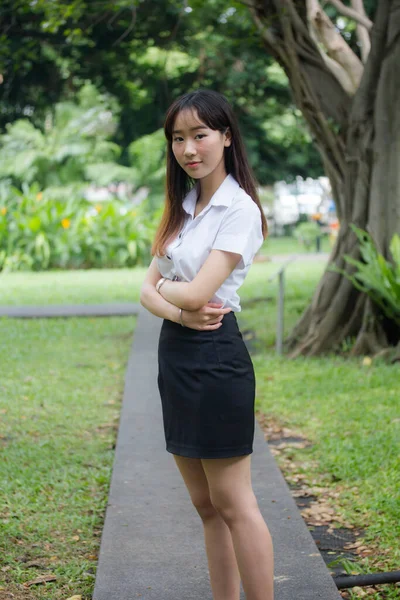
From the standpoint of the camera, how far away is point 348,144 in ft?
25.7

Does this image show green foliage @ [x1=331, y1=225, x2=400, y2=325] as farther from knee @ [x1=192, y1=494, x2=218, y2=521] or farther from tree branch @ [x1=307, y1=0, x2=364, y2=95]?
knee @ [x1=192, y1=494, x2=218, y2=521]

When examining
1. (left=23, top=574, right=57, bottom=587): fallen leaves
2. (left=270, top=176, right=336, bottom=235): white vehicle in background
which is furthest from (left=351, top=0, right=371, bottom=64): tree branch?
(left=270, top=176, right=336, bottom=235): white vehicle in background

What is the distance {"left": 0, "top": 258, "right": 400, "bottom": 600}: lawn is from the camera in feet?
12.3

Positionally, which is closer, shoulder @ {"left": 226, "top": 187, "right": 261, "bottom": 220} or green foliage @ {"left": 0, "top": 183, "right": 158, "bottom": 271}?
shoulder @ {"left": 226, "top": 187, "right": 261, "bottom": 220}

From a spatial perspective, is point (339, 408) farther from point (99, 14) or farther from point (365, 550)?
point (99, 14)

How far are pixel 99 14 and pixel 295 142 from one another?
10.8 metres

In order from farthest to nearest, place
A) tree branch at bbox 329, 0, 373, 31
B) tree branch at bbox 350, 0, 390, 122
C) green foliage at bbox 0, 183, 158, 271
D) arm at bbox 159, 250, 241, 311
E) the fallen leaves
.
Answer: green foliage at bbox 0, 183, 158, 271 → tree branch at bbox 329, 0, 373, 31 → tree branch at bbox 350, 0, 390, 122 → the fallen leaves → arm at bbox 159, 250, 241, 311

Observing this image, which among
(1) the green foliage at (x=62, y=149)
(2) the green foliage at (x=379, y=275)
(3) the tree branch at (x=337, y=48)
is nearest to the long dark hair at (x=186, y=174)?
(2) the green foliage at (x=379, y=275)

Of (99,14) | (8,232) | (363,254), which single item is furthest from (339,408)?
(8,232)

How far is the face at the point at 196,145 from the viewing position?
2.54 m

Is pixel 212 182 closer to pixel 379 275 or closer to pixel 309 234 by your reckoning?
pixel 379 275

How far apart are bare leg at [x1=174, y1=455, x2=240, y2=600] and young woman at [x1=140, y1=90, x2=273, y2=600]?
9 centimetres

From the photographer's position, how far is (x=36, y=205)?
61.4 ft

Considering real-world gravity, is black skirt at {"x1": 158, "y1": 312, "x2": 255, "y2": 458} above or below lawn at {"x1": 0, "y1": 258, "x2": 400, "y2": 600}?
above
